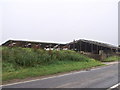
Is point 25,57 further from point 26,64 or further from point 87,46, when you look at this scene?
point 87,46

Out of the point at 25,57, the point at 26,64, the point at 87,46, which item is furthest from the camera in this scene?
the point at 87,46

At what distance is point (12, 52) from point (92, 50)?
2888 cm

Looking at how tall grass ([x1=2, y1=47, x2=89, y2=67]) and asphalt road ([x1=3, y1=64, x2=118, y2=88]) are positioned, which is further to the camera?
tall grass ([x1=2, y1=47, x2=89, y2=67])

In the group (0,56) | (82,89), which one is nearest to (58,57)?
(0,56)

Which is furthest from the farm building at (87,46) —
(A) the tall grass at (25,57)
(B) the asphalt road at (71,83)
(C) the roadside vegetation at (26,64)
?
(B) the asphalt road at (71,83)

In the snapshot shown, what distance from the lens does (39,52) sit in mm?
24344

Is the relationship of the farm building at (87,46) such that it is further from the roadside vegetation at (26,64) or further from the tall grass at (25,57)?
the tall grass at (25,57)

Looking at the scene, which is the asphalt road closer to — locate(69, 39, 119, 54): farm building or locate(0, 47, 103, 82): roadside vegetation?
locate(0, 47, 103, 82): roadside vegetation

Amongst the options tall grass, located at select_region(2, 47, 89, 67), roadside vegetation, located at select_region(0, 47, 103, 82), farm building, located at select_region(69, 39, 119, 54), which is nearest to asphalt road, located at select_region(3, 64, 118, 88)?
roadside vegetation, located at select_region(0, 47, 103, 82)

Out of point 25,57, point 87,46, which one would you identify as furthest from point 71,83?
point 87,46

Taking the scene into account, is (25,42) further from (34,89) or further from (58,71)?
(34,89)

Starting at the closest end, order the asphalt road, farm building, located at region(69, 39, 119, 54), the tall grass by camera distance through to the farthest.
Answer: the asphalt road → the tall grass → farm building, located at region(69, 39, 119, 54)

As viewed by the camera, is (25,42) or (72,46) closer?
(25,42)

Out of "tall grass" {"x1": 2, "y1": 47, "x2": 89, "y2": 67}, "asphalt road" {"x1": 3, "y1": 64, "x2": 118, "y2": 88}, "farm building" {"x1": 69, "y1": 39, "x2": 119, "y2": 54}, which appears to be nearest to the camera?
"asphalt road" {"x1": 3, "y1": 64, "x2": 118, "y2": 88}
